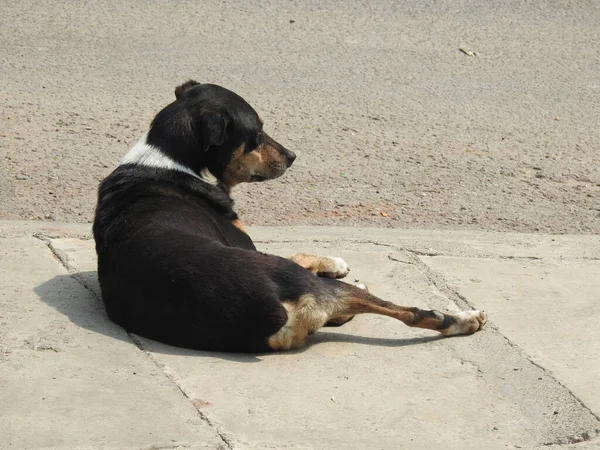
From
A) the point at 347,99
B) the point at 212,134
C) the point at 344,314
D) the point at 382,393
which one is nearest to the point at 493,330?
the point at 344,314

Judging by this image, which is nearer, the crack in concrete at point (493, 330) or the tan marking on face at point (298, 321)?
the crack in concrete at point (493, 330)

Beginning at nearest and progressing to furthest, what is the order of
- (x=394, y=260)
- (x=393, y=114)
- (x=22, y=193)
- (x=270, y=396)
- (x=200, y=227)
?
(x=270, y=396), (x=200, y=227), (x=394, y=260), (x=22, y=193), (x=393, y=114)

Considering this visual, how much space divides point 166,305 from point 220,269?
0.94 ft

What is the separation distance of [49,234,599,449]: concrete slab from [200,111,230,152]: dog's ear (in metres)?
1.13

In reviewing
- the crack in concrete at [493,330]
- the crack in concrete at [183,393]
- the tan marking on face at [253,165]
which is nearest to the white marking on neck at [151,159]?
the tan marking on face at [253,165]

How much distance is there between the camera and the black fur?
4547 millimetres

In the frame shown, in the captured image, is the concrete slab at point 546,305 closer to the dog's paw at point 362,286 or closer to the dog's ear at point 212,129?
the dog's paw at point 362,286

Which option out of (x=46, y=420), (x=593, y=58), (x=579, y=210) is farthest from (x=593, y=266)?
(x=593, y=58)

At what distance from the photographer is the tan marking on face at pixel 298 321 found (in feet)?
15.1

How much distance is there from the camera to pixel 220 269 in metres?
4.57

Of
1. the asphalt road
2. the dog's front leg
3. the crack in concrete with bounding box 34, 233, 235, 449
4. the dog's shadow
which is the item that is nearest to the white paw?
the dog's front leg

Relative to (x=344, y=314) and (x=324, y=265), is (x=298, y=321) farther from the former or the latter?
(x=324, y=265)

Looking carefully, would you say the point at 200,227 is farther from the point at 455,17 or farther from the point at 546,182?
the point at 455,17

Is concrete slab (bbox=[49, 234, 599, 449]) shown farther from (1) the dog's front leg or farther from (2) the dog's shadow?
(1) the dog's front leg
